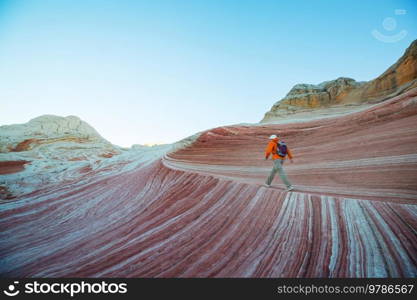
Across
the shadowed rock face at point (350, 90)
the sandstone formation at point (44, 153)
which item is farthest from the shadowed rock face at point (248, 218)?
the shadowed rock face at point (350, 90)

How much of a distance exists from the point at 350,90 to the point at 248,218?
27094 millimetres

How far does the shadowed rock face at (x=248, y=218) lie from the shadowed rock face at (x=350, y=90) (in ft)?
32.3

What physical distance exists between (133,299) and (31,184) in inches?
374

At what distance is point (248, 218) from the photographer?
3.66 metres

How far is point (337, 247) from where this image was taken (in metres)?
2.66

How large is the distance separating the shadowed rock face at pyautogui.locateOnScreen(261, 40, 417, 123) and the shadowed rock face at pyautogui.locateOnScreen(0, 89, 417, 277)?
9.86 m

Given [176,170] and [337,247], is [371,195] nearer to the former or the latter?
[337,247]

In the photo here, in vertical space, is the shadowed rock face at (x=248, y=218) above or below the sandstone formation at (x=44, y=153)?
below

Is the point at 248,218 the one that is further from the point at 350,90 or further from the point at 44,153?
the point at 350,90

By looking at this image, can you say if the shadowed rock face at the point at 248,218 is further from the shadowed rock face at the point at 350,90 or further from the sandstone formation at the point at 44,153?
the shadowed rock face at the point at 350,90

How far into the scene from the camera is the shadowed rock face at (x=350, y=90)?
1485 centimetres

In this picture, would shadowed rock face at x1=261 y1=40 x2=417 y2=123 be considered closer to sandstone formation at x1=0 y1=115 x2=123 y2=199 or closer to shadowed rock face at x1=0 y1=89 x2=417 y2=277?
shadowed rock face at x1=0 y1=89 x2=417 y2=277

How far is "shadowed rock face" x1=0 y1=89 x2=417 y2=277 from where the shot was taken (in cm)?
258

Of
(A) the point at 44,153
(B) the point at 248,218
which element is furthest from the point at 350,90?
(A) the point at 44,153
